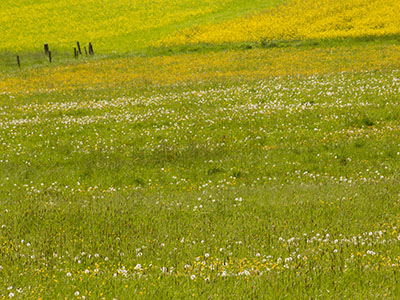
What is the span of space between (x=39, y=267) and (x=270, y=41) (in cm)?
3778

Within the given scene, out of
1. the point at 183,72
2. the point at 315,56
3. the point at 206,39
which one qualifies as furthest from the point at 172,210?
the point at 206,39

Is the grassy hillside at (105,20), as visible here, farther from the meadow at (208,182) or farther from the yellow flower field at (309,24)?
the meadow at (208,182)

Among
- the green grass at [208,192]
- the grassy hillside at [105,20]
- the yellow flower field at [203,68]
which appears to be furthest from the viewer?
the grassy hillside at [105,20]

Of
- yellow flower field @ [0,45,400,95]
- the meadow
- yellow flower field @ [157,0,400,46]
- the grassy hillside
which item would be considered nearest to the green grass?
the meadow

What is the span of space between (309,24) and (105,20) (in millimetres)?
30089

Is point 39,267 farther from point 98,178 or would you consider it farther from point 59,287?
point 98,178

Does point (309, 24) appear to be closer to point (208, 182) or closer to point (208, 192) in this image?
point (208, 182)

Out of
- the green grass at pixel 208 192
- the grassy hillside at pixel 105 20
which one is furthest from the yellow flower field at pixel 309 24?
the green grass at pixel 208 192

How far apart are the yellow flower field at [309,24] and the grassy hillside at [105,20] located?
14.4 feet

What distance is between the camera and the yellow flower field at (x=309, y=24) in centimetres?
4172

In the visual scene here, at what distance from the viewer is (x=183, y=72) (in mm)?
32812

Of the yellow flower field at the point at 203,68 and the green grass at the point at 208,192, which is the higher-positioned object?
the yellow flower field at the point at 203,68

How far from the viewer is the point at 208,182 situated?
531 inches

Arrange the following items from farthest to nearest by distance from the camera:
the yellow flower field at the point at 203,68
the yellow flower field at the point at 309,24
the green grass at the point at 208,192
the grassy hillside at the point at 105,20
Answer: the grassy hillside at the point at 105,20 < the yellow flower field at the point at 309,24 < the yellow flower field at the point at 203,68 < the green grass at the point at 208,192
